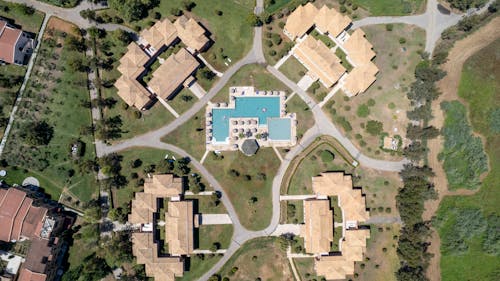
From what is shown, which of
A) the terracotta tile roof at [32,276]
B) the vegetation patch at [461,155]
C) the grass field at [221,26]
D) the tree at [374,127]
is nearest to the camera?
the terracotta tile roof at [32,276]

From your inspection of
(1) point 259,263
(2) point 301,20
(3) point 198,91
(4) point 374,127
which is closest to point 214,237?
(1) point 259,263

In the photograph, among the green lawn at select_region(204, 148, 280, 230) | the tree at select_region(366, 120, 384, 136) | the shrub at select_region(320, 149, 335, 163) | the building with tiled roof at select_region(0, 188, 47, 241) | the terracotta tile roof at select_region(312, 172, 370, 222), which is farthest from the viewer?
the tree at select_region(366, 120, 384, 136)

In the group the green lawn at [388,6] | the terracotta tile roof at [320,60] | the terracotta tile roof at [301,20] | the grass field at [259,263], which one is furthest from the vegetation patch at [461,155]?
the grass field at [259,263]

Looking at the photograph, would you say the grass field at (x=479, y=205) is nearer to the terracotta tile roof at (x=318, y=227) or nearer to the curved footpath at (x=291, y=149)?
the curved footpath at (x=291, y=149)

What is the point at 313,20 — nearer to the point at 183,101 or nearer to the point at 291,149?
the point at 291,149

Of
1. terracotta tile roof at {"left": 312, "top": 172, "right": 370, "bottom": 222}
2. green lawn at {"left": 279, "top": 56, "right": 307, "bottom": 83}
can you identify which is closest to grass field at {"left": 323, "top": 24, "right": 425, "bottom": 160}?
green lawn at {"left": 279, "top": 56, "right": 307, "bottom": 83}

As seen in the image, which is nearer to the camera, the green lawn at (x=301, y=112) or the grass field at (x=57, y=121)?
the grass field at (x=57, y=121)

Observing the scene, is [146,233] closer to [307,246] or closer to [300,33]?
[307,246]

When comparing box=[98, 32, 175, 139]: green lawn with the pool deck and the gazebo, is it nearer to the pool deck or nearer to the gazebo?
the pool deck
